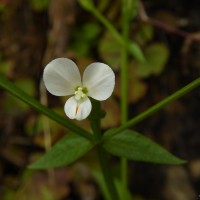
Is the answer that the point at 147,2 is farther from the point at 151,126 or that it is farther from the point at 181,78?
the point at 151,126

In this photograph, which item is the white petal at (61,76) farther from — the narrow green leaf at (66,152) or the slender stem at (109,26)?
the slender stem at (109,26)

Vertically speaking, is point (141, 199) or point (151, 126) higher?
point (151, 126)

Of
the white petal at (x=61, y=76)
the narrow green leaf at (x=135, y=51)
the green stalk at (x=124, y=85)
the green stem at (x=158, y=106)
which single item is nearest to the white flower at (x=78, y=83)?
the white petal at (x=61, y=76)

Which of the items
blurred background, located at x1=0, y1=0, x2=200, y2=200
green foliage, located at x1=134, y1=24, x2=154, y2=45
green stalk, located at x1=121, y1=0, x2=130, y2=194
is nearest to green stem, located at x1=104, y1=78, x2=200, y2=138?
green stalk, located at x1=121, y1=0, x2=130, y2=194

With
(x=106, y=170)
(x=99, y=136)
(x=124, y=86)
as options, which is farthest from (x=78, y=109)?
(x=124, y=86)

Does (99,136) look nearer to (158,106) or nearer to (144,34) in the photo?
(158,106)

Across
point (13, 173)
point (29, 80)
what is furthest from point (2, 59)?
point (13, 173)
